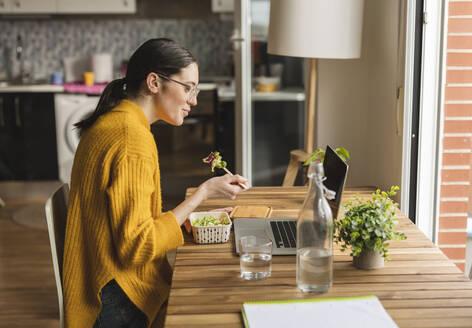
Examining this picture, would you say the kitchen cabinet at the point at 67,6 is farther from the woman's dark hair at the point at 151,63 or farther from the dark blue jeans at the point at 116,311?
the dark blue jeans at the point at 116,311

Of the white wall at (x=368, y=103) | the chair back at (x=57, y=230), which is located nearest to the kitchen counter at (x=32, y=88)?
the white wall at (x=368, y=103)

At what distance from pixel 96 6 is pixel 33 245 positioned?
249 centimetres

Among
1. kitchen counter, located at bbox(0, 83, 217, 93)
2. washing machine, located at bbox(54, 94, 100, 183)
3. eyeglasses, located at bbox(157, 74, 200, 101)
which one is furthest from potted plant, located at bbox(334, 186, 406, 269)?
washing machine, located at bbox(54, 94, 100, 183)

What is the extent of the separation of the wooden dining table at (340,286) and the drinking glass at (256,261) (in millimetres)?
18

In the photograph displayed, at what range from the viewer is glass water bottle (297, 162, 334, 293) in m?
1.28

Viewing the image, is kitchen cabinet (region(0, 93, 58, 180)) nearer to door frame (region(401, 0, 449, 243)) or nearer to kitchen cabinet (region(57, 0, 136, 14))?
kitchen cabinet (region(57, 0, 136, 14))

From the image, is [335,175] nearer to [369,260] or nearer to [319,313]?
[369,260]

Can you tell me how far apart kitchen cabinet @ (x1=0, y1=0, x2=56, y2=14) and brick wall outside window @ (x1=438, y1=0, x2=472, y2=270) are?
166 inches

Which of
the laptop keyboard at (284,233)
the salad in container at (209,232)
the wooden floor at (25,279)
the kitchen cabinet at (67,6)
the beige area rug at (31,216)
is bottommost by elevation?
the wooden floor at (25,279)

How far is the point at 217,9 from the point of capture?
531 centimetres

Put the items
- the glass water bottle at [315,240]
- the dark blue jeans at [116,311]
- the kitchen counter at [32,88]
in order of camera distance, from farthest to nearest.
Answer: the kitchen counter at [32,88], the dark blue jeans at [116,311], the glass water bottle at [315,240]

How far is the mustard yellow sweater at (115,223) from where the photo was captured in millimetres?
1422

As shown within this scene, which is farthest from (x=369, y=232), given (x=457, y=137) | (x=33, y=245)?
(x=33, y=245)

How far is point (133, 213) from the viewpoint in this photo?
1405 millimetres
